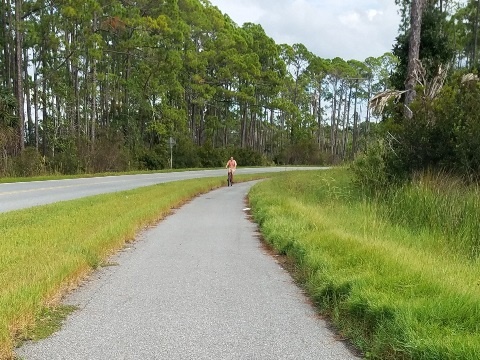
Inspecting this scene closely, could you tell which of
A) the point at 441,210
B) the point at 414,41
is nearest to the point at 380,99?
the point at 414,41

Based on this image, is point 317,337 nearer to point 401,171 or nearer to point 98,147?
point 401,171

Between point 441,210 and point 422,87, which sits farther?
point 422,87

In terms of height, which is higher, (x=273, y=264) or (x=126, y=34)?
(x=126, y=34)

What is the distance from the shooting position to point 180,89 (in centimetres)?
4656

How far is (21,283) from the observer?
5605 millimetres

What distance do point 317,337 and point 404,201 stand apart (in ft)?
27.0

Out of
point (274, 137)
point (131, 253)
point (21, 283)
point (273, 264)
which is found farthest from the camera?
point (274, 137)

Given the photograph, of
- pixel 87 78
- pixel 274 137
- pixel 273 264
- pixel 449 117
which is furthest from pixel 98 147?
pixel 274 137

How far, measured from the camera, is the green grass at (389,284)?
405 centimetres

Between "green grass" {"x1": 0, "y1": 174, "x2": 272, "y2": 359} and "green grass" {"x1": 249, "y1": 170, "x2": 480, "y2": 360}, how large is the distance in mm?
3038

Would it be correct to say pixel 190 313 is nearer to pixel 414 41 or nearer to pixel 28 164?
pixel 414 41

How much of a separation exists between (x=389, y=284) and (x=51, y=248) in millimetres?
5118

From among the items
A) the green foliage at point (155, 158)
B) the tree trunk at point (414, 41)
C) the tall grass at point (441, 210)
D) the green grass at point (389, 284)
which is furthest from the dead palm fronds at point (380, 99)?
the green foliage at point (155, 158)

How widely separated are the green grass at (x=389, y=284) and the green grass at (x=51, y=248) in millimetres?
3038
